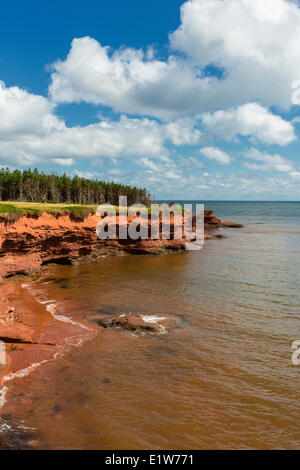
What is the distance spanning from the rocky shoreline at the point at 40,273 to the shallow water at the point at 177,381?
67 centimetres

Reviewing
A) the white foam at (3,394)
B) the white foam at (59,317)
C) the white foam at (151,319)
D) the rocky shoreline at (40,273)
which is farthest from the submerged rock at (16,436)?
the white foam at (151,319)

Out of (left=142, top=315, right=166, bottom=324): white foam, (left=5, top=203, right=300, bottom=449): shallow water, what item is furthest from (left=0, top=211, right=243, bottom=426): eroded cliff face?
(left=5, top=203, right=300, bottom=449): shallow water

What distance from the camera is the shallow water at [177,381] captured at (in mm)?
6012

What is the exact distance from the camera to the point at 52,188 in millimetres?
61812

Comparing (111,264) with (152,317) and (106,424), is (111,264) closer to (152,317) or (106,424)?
(152,317)

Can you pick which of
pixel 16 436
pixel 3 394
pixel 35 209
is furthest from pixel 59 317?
pixel 35 209

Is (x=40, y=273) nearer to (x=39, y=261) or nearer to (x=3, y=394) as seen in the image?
(x=39, y=261)

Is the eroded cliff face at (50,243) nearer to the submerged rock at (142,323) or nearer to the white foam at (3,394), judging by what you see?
the submerged rock at (142,323)

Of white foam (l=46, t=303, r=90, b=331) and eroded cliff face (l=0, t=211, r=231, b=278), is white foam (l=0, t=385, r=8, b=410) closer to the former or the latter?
white foam (l=46, t=303, r=90, b=331)

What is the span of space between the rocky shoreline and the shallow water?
26.3 inches

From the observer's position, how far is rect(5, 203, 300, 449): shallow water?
6.01 metres

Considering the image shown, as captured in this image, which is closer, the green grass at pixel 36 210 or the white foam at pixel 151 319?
the white foam at pixel 151 319

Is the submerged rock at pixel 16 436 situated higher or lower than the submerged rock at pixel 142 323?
lower
